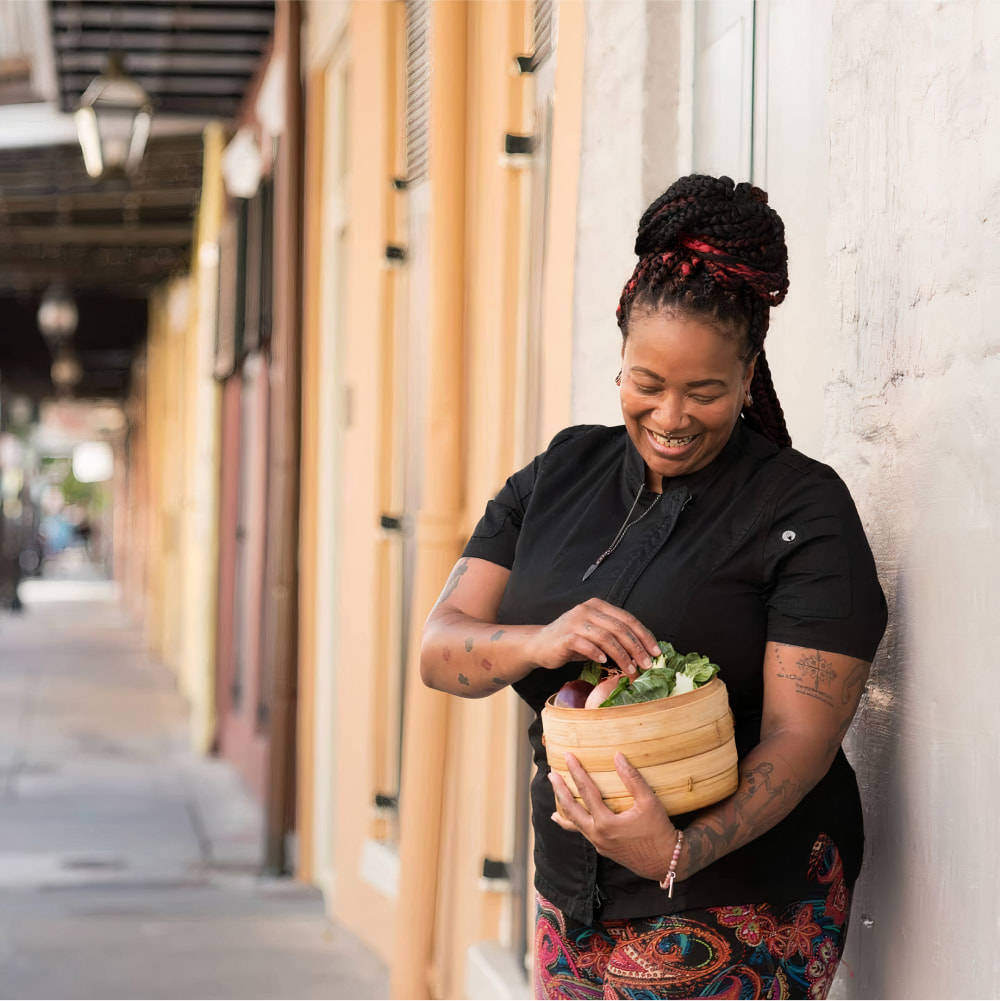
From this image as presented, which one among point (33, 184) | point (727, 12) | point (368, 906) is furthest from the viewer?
point (33, 184)

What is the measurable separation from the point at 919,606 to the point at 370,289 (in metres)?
3.91

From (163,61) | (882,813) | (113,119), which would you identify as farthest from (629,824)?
(163,61)

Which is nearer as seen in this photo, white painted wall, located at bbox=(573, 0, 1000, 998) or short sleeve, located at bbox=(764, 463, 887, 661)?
short sleeve, located at bbox=(764, 463, 887, 661)

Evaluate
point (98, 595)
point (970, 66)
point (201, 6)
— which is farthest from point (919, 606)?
point (98, 595)

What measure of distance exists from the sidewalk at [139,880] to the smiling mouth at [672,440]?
3516 millimetres

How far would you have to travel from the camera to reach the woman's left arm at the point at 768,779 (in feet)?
5.53

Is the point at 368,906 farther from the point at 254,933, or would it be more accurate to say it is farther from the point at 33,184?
the point at 33,184

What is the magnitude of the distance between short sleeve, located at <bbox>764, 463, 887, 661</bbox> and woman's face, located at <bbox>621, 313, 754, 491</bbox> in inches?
5.5

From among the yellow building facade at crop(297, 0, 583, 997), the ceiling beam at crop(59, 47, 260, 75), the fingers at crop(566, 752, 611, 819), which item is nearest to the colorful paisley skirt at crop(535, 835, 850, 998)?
the fingers at crop(566, 752, 611, 819)

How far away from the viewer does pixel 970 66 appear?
191cm

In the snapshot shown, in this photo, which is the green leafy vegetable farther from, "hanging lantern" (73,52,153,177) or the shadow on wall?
"hanging lantern" (73,52,153,177)

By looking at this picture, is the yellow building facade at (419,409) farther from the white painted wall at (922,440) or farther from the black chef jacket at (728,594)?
the black chef jacket at (728,594)

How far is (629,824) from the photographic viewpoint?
1.67 m

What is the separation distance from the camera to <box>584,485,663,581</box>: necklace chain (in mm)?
1924
